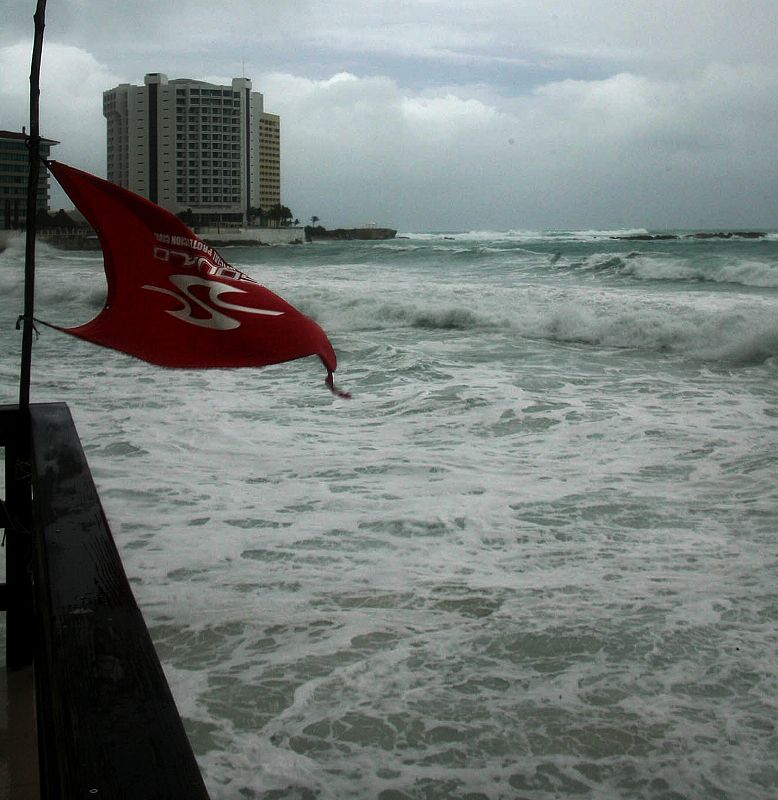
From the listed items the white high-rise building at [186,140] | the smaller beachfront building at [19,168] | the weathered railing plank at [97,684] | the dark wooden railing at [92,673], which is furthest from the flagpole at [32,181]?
the white high-rise building at [186,140]

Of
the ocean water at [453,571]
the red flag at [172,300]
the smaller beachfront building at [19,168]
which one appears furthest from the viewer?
the ocean water at [453,571]

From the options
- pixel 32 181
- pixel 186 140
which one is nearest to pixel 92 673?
pixel 32 181

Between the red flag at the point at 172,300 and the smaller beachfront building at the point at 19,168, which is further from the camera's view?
the red flag at the point at 172,300

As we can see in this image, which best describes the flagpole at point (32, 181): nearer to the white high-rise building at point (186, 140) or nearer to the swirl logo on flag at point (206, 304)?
→ the swirl logo on flag at point (206, 304)

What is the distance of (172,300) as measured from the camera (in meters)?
2.14

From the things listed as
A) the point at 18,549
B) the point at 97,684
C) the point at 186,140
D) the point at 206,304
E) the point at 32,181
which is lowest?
the point at 18,549

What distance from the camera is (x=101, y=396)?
24.8 ft

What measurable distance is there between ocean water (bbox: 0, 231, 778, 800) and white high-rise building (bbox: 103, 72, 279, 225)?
196cm

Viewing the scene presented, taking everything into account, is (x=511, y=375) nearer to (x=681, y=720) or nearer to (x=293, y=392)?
(x=293, y=392)

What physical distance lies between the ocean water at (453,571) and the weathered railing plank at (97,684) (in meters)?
1.00

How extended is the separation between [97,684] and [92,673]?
1.2 inches

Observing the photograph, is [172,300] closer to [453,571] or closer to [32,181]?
[32,181]

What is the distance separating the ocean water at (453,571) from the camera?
2268mm

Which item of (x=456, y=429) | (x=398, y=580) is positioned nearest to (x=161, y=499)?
(x=398, y=580)
